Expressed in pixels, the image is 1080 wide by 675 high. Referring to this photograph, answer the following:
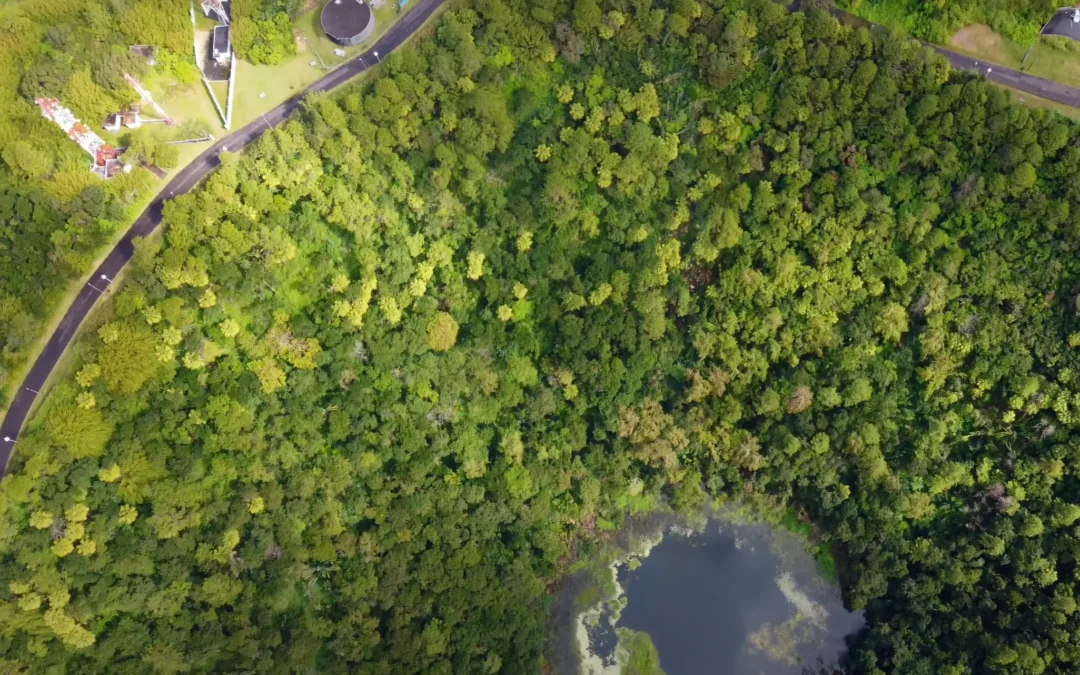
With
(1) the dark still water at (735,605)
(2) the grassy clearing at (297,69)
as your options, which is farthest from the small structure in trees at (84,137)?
(1) the dark still water at (735,605)

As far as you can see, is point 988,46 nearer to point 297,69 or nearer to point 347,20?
point 347,20

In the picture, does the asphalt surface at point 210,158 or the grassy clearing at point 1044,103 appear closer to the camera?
the asphalt surface at point 210,158

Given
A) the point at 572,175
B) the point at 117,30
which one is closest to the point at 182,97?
the point at 117,30

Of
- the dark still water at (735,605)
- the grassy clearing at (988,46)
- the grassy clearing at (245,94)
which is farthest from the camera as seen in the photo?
the grassy clearing at (245,94)

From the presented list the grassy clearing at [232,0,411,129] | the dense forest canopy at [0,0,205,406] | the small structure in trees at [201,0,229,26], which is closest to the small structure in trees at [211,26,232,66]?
the small structure in trees at [201,0,229,26]

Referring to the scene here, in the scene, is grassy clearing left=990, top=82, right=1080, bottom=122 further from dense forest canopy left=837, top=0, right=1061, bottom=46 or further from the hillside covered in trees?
the hillside covered in trees

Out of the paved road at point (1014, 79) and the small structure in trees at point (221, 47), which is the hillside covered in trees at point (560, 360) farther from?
the small structure in trees at point (221, 47)

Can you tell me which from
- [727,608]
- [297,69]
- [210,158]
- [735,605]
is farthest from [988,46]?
[210,158]
